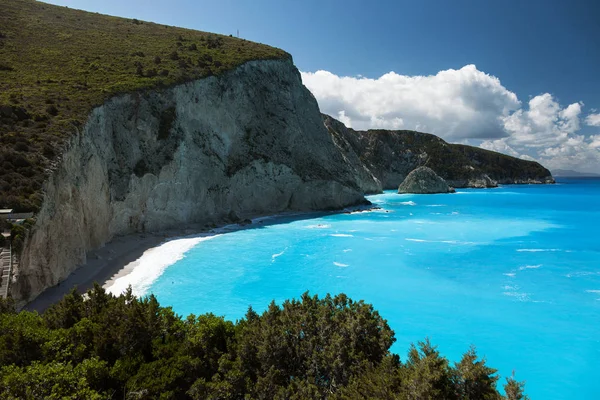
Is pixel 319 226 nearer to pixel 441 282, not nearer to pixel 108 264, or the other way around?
pixel 441 282

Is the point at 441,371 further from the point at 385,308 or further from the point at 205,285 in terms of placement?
the point at 205,285

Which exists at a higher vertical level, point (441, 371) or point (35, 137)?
point (35, 137)

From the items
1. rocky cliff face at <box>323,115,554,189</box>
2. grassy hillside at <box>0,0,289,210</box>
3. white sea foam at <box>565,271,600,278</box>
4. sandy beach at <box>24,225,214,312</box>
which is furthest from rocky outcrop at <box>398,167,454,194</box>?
sandy beach at <box>24,225,214,312</box>

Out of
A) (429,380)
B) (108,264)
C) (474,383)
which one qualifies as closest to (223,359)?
(429,380)

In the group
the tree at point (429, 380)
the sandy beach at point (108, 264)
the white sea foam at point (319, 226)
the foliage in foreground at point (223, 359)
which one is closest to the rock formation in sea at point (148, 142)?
the sandy beach at point (108, 264)

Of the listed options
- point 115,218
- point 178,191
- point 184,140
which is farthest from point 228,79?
point 115,218

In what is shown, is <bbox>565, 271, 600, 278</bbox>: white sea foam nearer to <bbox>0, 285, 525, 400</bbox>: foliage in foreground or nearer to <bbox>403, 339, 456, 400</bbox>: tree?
<bbox>0, 285, 525, 400</bbox>: foliage in foreground
